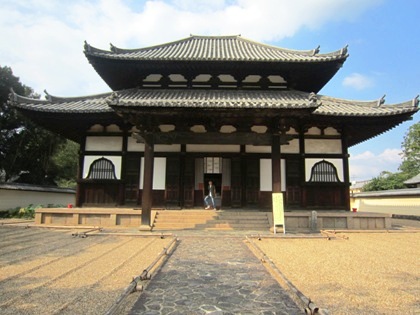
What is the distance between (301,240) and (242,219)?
319 cm

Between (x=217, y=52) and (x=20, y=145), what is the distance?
75.3ft

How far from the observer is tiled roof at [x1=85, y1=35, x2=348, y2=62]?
14242mm

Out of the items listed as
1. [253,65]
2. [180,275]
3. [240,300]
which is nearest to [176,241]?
[180,275]

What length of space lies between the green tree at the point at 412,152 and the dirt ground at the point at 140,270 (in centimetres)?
4664

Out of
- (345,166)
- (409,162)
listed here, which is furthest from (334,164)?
(409,162)

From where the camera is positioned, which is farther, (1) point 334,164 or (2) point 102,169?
(2) point 102,169

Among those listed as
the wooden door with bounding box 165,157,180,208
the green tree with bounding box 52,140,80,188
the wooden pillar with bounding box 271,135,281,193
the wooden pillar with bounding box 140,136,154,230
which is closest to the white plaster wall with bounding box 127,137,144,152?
the wooden door with bounding box 165,157,180,208

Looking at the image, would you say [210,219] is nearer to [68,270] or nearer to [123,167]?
[123,167]

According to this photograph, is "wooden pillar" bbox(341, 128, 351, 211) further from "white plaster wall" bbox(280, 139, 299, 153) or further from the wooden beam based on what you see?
the wooden beam

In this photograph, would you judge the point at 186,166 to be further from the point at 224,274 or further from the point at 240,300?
the point at 240,300

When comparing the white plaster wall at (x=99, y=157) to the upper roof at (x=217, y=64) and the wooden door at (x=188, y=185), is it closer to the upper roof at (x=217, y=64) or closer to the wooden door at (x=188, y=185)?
the wooden door at (x=188, y=185)

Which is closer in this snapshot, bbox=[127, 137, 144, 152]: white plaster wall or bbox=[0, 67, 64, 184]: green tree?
bbox=[127, 137, 144, 152]: white plaster wall

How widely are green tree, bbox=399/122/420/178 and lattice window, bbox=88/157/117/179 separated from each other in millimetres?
49090

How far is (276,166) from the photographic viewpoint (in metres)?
12.1
